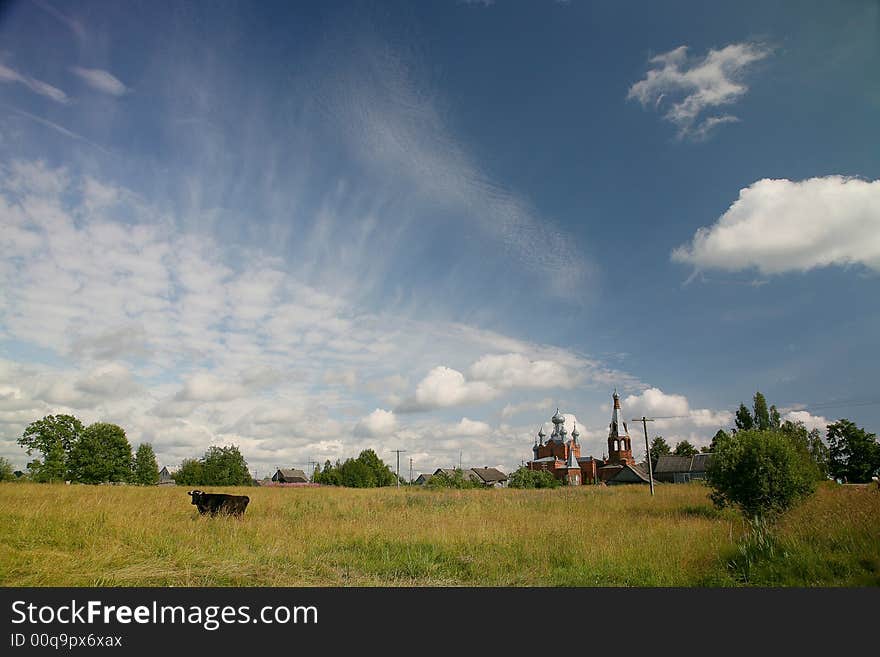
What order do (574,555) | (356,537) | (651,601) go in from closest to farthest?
(651,601)
(574,555)
(356,537)

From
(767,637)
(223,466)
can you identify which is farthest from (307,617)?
(223,466)

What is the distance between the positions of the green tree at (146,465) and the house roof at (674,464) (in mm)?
68777

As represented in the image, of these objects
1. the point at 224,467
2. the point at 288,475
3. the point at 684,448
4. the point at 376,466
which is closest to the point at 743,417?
the point at 684,448

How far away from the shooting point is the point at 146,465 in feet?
213

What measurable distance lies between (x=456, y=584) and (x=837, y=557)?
5876 millimetres

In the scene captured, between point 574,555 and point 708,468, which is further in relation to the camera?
point 708,468

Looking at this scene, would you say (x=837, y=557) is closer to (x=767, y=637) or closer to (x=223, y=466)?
(x=767, y=637)

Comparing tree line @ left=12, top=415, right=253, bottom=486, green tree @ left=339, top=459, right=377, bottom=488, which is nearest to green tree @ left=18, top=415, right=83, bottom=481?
tree line @ left=12, top=415, right=253, bottom=486

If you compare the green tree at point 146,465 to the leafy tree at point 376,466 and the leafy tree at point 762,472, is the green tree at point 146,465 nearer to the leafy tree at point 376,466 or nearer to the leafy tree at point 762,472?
the leafy tree at point 376,466

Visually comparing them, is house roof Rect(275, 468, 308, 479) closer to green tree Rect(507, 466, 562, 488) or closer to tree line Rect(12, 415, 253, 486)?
tree line Rect(12, 415, 253, 486)

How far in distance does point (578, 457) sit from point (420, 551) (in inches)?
3436

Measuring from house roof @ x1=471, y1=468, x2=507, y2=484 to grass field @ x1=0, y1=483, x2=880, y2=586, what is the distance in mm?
98067

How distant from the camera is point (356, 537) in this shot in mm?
10539

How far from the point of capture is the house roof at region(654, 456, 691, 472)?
7038 centimetres
